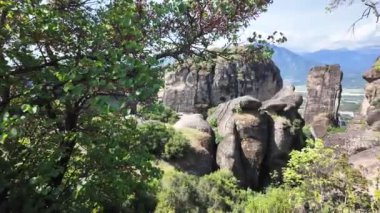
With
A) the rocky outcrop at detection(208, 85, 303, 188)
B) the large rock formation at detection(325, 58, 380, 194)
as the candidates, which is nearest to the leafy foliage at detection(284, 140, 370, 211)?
the large rock formation at detection(325, 58, 380, 194)

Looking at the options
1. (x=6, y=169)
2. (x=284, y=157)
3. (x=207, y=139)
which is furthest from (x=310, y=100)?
(x=6, y=169)

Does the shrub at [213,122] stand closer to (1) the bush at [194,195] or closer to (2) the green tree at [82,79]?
(1) the bush at [194,195]

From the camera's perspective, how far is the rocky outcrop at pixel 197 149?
75.2 feet

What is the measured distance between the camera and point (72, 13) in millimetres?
7625

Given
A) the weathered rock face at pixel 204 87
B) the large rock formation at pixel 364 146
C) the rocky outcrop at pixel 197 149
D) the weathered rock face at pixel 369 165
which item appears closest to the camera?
the weathered rock face at pixel 369 165

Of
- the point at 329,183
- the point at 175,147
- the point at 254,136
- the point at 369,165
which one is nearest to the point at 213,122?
the point at 254,136

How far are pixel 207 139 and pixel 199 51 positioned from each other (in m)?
16.8

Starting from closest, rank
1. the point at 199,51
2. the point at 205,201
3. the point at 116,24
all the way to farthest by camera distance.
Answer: the point at 116,24 < the point at 199,51 < the point at 205,201

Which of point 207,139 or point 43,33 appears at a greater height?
point 43,33

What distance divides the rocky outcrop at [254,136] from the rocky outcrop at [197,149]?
102 cm

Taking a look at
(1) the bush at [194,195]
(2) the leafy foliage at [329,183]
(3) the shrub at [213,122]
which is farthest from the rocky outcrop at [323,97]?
(2) the leafy foliage at [329,183]

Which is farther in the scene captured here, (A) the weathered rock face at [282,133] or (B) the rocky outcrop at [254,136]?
(A) the weathered rock face at [282,133]

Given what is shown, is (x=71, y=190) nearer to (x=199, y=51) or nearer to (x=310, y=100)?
(x=199, y=51)

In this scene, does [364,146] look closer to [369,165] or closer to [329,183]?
[369,165]
